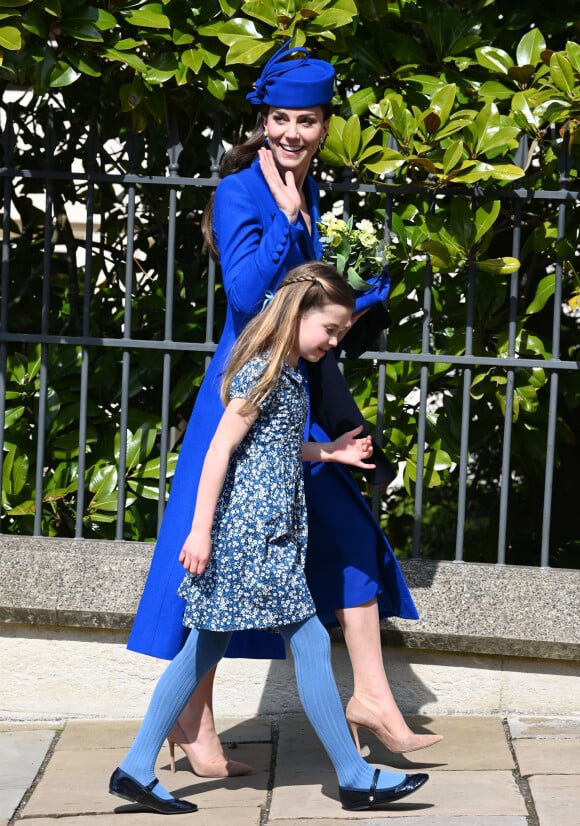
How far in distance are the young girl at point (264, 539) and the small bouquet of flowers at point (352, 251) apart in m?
0.20

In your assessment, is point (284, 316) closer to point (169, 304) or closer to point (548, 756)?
point (169, 304)

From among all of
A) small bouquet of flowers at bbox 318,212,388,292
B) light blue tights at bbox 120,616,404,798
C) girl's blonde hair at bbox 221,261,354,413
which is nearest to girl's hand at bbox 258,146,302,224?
small bouquet of flowers at bbox 318,212,388,292

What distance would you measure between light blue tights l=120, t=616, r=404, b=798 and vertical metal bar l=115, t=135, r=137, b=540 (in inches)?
37.2

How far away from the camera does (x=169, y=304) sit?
154 inches

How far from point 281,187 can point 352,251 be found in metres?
0.25

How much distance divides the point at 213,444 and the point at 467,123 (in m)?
1.29

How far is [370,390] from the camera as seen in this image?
401 cm

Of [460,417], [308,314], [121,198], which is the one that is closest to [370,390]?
[460,417]

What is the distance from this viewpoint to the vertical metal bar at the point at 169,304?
3.87 metres

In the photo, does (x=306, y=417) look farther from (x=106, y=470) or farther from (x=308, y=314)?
(x=106, y=470)

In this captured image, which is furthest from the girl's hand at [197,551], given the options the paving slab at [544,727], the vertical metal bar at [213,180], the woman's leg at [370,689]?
the paving slab at [544,727]

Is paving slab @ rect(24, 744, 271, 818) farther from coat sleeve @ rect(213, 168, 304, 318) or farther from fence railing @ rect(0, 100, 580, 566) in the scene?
coat sleeve @ rect(213, 168, 304, 318)

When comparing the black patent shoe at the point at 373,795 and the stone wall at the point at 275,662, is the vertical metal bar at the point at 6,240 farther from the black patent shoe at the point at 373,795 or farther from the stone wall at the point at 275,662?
the black patent shoe at the point at 373,795

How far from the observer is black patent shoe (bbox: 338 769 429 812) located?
123 inches
